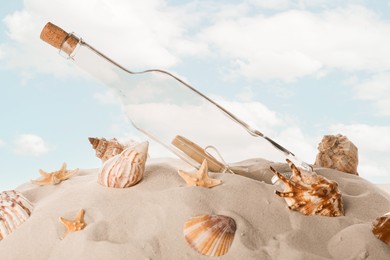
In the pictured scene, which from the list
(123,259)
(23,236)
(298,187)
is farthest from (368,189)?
(23,236)

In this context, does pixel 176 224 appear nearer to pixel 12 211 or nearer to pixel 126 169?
pixel 126 169

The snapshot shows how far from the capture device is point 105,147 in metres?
2.73

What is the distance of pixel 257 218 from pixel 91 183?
0.82m

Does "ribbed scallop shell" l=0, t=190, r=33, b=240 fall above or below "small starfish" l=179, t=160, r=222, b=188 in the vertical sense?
below

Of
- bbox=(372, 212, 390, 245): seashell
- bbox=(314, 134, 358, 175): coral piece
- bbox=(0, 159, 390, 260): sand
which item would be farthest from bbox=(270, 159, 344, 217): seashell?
bbox=(314, 134, 358, 175): coral piece

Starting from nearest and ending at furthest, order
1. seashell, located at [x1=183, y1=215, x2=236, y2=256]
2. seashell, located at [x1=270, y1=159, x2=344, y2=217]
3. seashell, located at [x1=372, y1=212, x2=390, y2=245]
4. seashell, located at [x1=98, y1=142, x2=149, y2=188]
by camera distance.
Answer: seashell, located at [x1=183, y1=215, x2=236, y2=256] < seashell, located at [x1=372, y1=212, x2=390, y2=245] < seashell, located at [x1=270, y1=159, x2=344, y2=217] < seashell, located at [x1=98, y1=142, x2=149, y2=188]

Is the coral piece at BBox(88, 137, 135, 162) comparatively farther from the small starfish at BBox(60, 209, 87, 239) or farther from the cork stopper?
the small starfish at BBox(60, 209, 87, 239)

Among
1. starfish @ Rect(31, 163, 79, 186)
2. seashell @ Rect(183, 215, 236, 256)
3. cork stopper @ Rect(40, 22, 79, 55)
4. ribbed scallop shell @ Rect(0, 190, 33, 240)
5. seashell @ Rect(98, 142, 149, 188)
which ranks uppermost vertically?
cork stopper @ Rect(40, 22, 79, 55)

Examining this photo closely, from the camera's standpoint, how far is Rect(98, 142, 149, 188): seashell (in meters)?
2.10

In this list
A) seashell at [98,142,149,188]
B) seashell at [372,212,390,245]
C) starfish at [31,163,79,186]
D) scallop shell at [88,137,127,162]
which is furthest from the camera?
scallop shell at [88,137,127,162]

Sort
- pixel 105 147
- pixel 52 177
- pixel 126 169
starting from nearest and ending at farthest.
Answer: pixel 126 169 → pixel 52 177 → pixel 105 147

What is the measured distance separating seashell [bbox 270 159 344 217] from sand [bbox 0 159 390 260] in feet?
0.10

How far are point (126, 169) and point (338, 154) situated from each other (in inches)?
49.7

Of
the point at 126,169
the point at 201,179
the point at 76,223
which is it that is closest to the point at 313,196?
the point at 201,179
